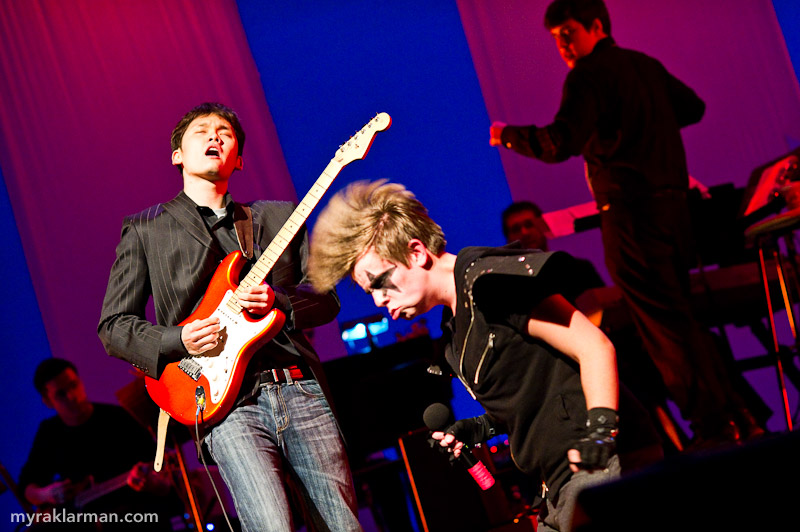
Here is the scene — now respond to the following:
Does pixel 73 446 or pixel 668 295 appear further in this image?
pixel 73 446

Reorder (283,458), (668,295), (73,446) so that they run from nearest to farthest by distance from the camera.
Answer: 1. (283,458)
2. (668,295)
3. (73,446)

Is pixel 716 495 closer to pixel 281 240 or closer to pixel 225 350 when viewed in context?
pixel 225 350

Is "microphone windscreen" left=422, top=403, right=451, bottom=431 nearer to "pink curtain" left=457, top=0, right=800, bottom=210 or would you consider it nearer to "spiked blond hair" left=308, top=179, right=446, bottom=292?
"spiked blond hair" left=308, top=179, right=446, bottom=292

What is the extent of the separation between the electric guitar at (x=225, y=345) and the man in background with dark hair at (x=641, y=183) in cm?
177

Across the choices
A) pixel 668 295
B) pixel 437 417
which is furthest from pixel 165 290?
pixel 668 295

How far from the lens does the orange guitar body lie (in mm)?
2597

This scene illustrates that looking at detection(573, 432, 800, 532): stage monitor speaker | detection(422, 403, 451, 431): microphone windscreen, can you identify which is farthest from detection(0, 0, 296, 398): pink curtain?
detection(573, 432, 800, 532): stage monitor speaker

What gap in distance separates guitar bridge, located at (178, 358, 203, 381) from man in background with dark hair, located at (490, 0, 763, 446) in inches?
89.0

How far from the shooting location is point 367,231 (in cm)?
231

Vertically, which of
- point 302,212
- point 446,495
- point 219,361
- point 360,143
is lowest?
point 446,495

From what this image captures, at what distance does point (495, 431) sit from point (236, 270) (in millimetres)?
1139

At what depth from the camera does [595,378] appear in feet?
6.13

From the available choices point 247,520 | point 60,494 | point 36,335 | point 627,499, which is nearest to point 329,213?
point 247,520

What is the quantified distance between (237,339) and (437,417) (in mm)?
779
